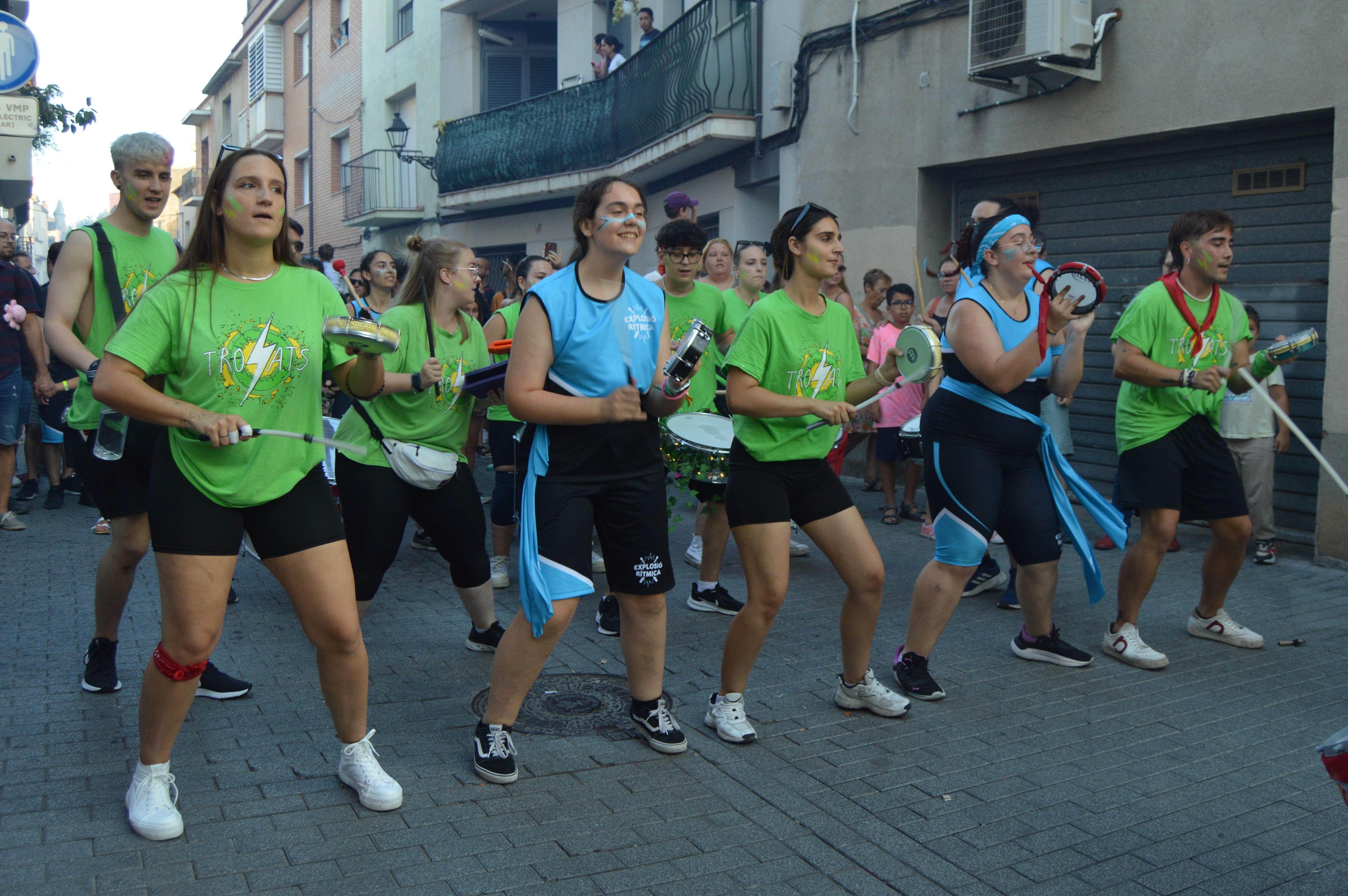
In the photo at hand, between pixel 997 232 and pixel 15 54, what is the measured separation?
796cm

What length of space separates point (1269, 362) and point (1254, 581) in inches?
→ 101

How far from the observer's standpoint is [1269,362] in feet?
16.1

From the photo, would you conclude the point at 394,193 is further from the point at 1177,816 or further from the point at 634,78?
the point at 1177,816

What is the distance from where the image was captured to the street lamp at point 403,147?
880 inches

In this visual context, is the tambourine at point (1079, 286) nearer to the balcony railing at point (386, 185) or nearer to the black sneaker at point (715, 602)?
the black sneaker at point (715, 602)

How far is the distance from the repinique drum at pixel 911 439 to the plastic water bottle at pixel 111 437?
4.83 metres

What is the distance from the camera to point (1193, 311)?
529cm

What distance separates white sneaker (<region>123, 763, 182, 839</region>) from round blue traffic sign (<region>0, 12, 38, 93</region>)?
7.39 meters

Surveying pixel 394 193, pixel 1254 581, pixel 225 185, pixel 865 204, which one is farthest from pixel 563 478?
pixel 394 193

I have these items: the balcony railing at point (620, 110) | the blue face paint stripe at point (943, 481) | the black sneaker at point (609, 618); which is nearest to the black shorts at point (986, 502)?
the blue face paint stripe at point (943, 481)

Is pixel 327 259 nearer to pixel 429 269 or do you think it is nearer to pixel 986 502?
pixel 429 269

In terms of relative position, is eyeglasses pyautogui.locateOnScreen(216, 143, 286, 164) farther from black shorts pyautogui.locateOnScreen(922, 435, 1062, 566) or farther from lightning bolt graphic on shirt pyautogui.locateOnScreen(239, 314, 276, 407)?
black shorts pyautogui.locateOnScreen(922, 435, 1062, 566)

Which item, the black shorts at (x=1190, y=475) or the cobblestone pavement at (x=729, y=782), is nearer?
the cobblestone pavement at (x=729, y=782)

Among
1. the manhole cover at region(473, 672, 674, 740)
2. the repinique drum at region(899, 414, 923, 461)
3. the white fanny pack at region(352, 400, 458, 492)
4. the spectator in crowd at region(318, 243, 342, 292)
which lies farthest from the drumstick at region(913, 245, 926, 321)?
the spectator in crowd at region(318, 243, 342, 292)
